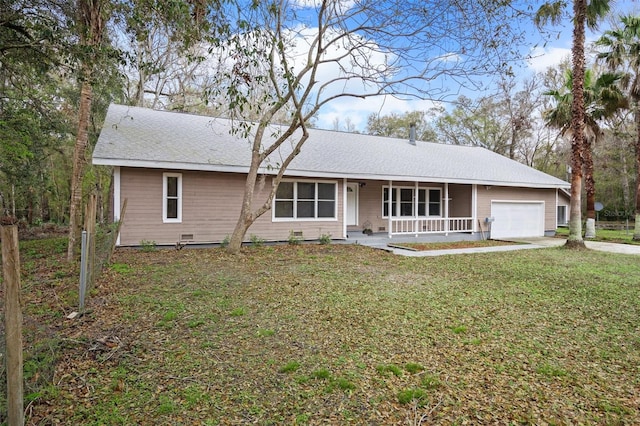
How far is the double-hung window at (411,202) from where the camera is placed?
51.4 feet

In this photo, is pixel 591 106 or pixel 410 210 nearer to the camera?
pixel 410 210

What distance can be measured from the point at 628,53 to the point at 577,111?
5.67m

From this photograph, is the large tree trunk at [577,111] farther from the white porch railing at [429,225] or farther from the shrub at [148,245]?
the shrub at [148,245]

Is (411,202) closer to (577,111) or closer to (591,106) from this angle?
(577,111)

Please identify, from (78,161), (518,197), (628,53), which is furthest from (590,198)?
(78,161)

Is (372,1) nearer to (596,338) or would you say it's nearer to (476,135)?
(596,338)

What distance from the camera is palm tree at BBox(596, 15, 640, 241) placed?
14.6 meters

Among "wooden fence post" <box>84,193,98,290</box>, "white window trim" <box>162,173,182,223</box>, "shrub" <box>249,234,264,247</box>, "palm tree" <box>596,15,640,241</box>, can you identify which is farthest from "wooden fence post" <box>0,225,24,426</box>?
"palm tree" <box>596,15,640,241</box>

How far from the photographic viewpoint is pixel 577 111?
12.3 m

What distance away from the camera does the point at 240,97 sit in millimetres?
7371

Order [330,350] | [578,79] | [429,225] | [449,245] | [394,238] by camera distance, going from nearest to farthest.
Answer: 1. [330,350]
2. [578,79]
3. [449,245]
4. [394,238]
5. [429,225]

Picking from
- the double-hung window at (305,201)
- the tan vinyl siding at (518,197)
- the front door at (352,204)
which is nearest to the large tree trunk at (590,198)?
the tan vinyl siding at (518,197)

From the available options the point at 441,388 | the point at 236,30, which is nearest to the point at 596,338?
the point at 441,388

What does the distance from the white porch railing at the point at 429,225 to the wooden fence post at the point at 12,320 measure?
42.1 feet
